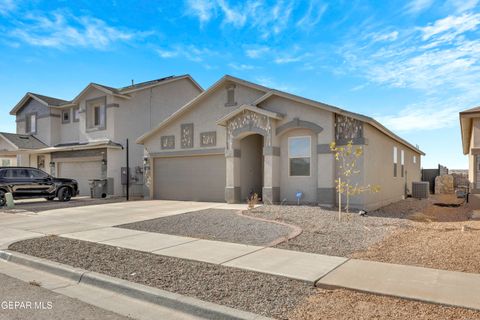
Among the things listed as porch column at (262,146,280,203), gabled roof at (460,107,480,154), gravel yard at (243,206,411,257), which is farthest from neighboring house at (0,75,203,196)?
gabled roof at (460,107,480,154)

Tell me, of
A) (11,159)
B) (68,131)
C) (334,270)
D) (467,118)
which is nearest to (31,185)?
(68,131)

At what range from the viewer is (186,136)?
19.0m

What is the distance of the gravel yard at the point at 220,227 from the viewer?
29.0 ft

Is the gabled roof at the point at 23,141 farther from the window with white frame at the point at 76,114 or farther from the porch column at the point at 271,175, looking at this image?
the porch column at the point at 271,175

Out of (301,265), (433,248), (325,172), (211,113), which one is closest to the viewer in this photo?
(301,265)

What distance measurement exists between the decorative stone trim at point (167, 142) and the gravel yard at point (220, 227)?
24.3 ft

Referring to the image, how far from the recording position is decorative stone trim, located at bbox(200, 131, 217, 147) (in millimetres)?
17906

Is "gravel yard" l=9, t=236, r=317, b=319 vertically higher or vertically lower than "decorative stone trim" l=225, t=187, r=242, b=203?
lower

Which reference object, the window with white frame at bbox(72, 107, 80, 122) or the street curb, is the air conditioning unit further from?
the window with white frame at bbox(72, 107, 80, 122)

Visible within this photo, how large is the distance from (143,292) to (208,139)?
13.3 meters

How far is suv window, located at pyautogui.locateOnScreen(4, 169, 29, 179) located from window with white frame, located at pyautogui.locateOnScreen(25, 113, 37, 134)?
11190 mm

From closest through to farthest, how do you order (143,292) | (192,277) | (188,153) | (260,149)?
1. (143,292)
2. (192,277)
3. (260,149)
4. (188,153)

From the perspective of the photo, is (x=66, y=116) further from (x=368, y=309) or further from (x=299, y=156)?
(x=368, y=309)

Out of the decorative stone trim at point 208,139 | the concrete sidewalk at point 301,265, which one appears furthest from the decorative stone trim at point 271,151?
the concrete sidewalk at point 301,265
